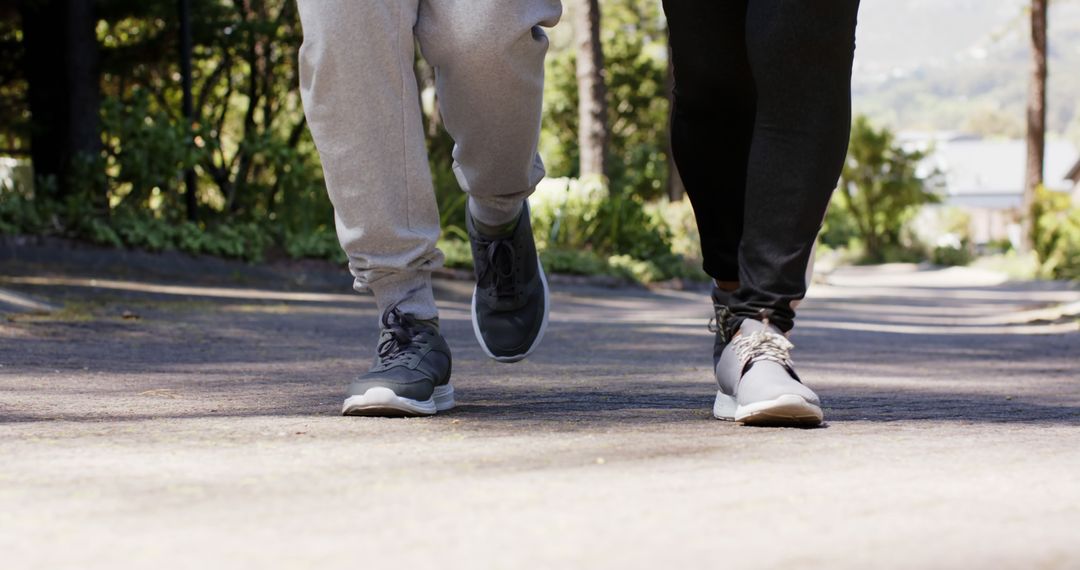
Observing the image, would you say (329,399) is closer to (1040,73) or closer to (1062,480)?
(1062,480)

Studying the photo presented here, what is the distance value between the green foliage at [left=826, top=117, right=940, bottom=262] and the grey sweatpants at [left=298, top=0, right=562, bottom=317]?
44876 mm

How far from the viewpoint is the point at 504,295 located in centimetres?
315

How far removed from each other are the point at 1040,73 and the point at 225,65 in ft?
79.9

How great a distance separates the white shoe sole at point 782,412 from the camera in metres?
2.42

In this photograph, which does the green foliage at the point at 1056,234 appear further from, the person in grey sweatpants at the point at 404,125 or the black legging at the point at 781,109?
the person in grey sweatpants at the point at 404,125

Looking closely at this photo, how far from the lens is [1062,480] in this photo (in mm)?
1777

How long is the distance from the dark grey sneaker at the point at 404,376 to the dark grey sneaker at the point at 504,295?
295 millimetres

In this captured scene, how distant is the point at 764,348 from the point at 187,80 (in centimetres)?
974

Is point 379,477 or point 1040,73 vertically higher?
point 1040,73

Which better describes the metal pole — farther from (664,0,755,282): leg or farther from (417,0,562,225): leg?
(664,0,755,282): leg

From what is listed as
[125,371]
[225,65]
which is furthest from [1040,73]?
[125,371]

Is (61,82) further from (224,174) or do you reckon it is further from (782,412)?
(782,412)

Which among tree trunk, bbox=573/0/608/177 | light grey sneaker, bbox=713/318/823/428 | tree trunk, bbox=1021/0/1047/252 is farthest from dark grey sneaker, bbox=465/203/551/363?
tree trunk, bbox=1021/0/1047/252

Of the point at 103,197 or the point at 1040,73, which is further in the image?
the point at 1040,73
